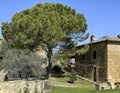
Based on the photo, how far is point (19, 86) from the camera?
22.4 meters

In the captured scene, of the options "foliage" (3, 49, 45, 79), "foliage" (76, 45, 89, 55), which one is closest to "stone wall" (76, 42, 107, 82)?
"foliage" (76, 45, 89, 55)

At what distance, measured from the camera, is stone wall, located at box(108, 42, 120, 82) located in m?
41.2

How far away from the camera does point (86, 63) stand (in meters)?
46.9

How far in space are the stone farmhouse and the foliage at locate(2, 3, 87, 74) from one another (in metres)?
3.83

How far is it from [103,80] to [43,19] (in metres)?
12.8

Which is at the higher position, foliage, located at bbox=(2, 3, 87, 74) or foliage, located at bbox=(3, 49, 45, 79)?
foliage, located at bbox=(2, 3, 87, 74)

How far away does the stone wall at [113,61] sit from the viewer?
135 ft

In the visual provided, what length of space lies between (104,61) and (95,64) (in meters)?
2.69

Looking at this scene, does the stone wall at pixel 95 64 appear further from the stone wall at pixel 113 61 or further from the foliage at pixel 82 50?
the foliage at pixel 82 50

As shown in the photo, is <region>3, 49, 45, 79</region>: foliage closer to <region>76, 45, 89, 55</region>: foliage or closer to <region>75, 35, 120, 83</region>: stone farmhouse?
<region>76, 45, 89, 55</region>: foliage

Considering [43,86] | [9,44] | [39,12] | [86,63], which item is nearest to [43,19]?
[39,12]

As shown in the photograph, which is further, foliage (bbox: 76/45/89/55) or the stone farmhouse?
foliage (bbox: 76/45/89/55)

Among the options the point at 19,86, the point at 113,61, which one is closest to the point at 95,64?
the point at 113,61

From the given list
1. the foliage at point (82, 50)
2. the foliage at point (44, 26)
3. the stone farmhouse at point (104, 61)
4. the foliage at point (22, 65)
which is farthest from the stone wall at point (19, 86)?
the stone farmhouse at point (104, 61)
